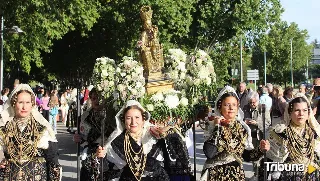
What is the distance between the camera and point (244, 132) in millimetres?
5926

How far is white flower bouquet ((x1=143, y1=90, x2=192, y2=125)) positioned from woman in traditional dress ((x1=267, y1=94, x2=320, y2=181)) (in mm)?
2009

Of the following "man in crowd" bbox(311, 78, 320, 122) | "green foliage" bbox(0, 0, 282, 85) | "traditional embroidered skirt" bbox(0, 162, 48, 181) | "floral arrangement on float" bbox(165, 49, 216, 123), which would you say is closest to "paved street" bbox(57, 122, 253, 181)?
"man in crowd" bbox(311, 78, 320, 122)

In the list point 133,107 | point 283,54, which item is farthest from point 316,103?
point 283,54

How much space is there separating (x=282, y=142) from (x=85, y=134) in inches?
119

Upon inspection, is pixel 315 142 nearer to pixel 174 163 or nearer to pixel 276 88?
pixel 174 163

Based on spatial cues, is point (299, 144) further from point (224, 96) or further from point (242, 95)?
point (242, 95)

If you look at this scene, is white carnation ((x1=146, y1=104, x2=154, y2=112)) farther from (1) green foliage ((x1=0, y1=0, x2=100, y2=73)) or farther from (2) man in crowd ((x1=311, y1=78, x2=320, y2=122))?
(1) green foliage ((x1=0, y1=0, x2=100, y2=73))

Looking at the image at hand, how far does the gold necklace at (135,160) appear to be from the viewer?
A: 577 cm

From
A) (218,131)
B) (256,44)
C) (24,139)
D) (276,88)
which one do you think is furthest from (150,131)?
(256,44)

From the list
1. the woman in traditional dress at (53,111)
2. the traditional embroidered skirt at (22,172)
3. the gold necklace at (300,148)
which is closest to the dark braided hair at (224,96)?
the gold necklace at (300,148)

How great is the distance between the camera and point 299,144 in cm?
582

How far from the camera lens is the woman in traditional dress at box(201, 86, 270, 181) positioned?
5.83 m

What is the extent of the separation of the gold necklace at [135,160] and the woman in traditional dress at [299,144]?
1450 mm

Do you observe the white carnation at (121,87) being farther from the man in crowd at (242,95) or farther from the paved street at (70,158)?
the man in crowd at (242,95)
